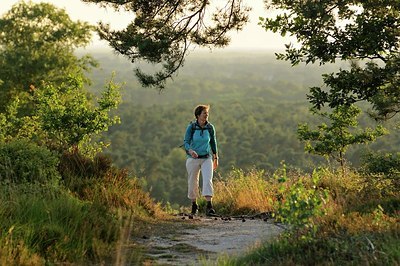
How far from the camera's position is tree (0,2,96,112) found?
36344 millimetres

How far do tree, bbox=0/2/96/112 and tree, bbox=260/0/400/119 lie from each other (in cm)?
2837

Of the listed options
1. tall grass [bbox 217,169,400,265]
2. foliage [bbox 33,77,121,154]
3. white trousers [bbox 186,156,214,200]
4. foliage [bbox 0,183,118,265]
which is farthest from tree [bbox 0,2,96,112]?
tall grass [bbox 217,169,400,265]

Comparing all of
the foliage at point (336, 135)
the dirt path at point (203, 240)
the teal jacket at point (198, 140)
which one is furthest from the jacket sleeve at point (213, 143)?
the foliage at point (336, 135)

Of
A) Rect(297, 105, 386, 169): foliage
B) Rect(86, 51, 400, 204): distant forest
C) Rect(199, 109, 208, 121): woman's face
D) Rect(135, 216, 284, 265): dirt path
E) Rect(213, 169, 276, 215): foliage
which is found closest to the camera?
Rect(135, 216, 284, 265): dirt path

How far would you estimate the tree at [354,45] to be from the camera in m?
9.07

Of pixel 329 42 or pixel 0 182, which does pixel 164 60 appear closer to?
pixel 329 42

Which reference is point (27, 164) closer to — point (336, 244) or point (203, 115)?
point (203, 115)

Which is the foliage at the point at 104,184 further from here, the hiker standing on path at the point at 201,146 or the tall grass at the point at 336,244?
the tall grass at the point at 336,244

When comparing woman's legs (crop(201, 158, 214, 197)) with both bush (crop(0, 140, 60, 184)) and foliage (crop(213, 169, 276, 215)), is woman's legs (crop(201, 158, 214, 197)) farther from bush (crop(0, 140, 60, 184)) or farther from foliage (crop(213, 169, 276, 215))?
bush (crop(0, 140, 60, 184))

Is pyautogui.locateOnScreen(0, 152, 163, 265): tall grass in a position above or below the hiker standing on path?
below

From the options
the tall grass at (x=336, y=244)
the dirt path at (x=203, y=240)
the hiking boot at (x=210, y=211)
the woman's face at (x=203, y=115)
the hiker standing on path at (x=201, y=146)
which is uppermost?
the woman's face at (x=203, y=115)

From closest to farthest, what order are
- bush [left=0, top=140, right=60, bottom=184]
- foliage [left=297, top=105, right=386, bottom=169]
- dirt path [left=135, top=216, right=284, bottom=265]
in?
dirt path [left=135, top=216, right=284, bottom=265] → bush [left=0, top=140, right=60, bottom=184] → foliage [left=297, top=105, right=386, bottom=169]

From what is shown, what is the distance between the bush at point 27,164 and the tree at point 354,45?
13.0ft

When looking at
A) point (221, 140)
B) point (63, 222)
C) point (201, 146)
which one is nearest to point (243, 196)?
point (201, 146)
